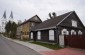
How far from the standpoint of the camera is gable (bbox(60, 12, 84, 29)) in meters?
33.5

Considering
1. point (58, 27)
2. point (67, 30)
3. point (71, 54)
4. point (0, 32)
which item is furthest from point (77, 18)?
point (0, 32)

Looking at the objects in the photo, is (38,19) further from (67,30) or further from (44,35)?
(67,30)

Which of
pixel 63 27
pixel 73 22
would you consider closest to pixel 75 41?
pixel 63 27

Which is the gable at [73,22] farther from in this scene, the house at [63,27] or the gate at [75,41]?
the gate at [75,41]

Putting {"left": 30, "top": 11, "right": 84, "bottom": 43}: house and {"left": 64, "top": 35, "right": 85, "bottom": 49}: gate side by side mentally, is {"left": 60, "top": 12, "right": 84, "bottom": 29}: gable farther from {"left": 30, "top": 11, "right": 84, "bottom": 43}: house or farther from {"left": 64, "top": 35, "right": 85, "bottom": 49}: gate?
{"left": 64, "top": 35, "right": 85, "bottom": 49}: gate

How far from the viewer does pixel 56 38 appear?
3092 cm

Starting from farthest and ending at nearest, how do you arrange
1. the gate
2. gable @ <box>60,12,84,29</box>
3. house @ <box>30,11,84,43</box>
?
1. gable @ <box>60,12,84,29</box>
2. house @ <box>30,11,84,43</box>
3. the gate

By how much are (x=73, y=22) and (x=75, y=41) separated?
1301 cm

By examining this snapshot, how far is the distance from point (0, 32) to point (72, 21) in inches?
6545

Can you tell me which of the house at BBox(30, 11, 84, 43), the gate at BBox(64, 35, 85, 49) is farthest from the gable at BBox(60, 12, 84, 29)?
the gate at BBox(64, 35, 85, 49)

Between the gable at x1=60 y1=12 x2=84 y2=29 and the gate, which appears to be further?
the gable at x1=60 y1=12 x2=84 y2=29

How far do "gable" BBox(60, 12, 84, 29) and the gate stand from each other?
7194mm

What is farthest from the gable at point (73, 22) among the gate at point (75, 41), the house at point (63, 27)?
the gate at point (75, 41)

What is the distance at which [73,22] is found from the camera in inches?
1409
